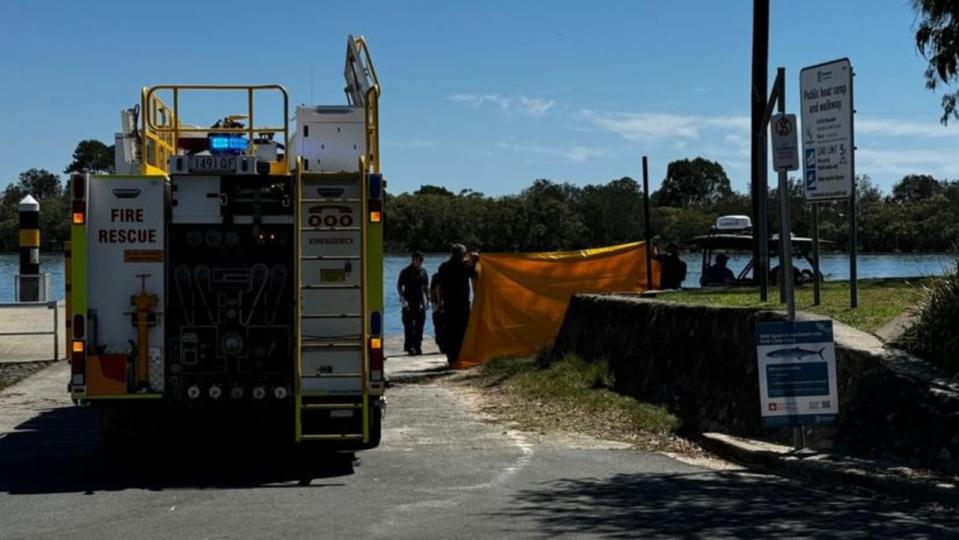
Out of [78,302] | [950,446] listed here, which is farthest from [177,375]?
[950,446]

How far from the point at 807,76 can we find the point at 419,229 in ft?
83.6

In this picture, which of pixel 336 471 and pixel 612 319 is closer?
pixel 336 471

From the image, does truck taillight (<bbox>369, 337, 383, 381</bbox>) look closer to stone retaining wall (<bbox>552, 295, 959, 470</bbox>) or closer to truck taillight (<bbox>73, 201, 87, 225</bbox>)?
truck taillight (<bbox>73, 201, 87, 225</bbox>)

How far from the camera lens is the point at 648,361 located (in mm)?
13711

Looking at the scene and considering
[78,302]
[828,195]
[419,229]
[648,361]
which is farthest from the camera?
[419,229]

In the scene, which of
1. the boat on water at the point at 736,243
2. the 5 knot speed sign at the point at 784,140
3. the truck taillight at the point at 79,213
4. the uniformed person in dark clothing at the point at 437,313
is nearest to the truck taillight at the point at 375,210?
the truck taillight at the point at 79,213

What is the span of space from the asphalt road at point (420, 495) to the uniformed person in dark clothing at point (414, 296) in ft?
27.8

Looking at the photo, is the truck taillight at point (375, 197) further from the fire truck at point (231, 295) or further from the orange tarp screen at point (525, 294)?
the orange tarp screen at point (525, 294)

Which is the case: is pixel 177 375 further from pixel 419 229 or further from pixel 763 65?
pixel 419 229

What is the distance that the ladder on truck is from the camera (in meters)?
9.57

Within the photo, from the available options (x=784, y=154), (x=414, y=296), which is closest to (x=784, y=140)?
(x=784, y=154)

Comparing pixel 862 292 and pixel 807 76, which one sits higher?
pixel 807 76

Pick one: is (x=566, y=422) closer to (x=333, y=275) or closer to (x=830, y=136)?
(x=333, y=275)

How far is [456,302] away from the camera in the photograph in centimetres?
1867
